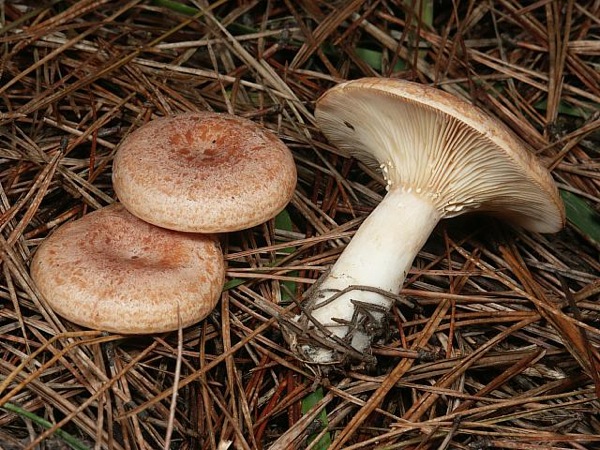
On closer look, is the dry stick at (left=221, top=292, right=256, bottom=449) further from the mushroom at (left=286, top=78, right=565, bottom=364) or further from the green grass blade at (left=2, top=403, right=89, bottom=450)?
the green grass blade at (left=2, top=403, right=89, bottom=450)

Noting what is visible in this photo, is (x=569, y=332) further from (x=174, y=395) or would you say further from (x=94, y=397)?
(x=94, y=397)

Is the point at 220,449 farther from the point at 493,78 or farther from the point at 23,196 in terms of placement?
the point at 493,78

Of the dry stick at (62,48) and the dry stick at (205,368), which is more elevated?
Answer: the dry stick at (62,48)

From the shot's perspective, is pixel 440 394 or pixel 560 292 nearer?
pixel 440 394

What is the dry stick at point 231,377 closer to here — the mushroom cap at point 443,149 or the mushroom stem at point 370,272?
the mushroom stem at point 370,272

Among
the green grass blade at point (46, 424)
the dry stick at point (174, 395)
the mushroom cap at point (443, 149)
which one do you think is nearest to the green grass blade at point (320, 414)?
the dry stick at point (174, 395)

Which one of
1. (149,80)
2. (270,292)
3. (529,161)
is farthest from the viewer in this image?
(149,80)

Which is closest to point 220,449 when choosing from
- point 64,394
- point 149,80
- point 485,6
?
point 64,394
